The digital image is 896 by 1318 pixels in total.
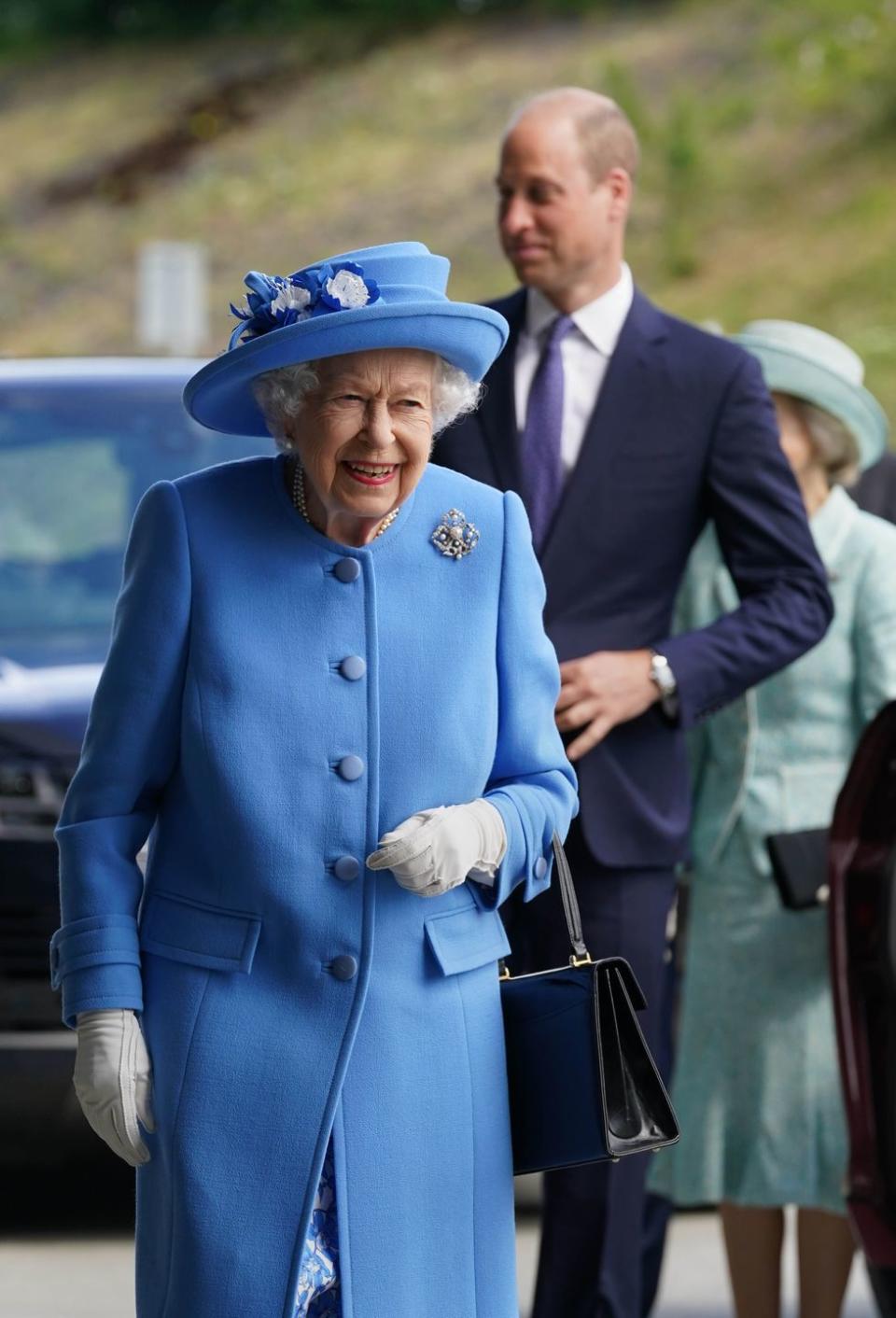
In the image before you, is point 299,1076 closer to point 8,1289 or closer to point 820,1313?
point 820,1313

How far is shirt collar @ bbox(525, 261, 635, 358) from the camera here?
14.4ft

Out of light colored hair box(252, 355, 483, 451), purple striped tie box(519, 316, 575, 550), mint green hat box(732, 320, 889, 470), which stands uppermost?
mint green hat box(732, 320, 889, 470)

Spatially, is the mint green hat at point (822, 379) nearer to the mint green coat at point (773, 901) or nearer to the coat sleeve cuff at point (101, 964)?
the mint green coat at point (773, 901)

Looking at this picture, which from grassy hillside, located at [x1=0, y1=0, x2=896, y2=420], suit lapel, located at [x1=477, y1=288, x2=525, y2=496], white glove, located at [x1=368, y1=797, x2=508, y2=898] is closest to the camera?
white glove, located at [x1=368, y1=797, x2=508, y2=898]

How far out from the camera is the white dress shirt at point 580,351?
4.35 m

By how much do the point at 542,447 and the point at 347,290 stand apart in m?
1.29

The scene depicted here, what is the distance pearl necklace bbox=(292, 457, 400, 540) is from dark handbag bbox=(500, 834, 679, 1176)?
475 mm

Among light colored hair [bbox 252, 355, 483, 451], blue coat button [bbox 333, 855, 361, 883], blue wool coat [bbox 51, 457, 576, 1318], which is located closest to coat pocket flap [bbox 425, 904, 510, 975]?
blue wool coat [bbox 51, 457, 576, 1318]

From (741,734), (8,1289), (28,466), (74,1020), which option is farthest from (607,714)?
(28,466)

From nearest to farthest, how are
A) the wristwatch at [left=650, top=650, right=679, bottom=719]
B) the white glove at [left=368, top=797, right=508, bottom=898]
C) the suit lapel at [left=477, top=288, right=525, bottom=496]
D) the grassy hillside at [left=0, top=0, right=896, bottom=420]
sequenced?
1. the white glove at [left=368, top=797, right=508, bottom=898]
2. the wristwatch at [left=650, top=650, right=679, bottom=719]
3. the suit lapel at [left=477, top=288, right=525, bottom=496]
4. the grassy hillside at [left=0, top=0, right=896, bottom=420]

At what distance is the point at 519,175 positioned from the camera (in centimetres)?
439

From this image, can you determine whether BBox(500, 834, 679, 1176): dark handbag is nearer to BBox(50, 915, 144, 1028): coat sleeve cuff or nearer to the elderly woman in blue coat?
the elderly woman in blue coat

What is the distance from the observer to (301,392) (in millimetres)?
3109

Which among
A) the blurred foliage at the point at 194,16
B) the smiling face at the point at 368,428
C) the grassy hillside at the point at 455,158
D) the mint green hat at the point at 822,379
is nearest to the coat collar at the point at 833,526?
the mint green hat at the point at 822,379
